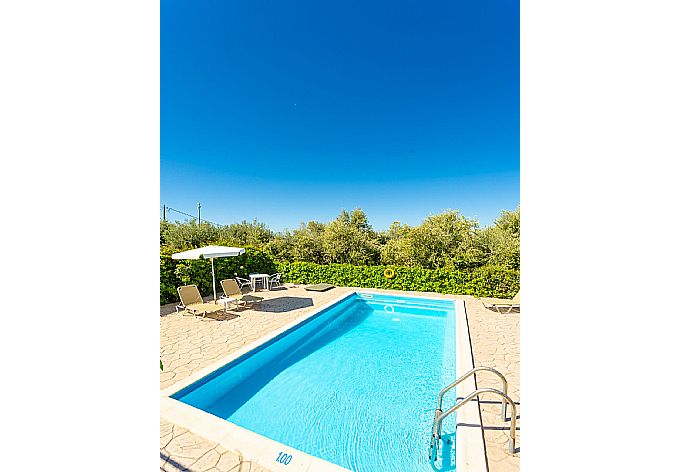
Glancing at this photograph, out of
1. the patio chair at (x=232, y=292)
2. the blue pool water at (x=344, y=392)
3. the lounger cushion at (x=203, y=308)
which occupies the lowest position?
the blue pool water at (x=344, y=392)

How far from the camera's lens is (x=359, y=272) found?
11.6 metres

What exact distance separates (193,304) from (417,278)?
23.5 feet

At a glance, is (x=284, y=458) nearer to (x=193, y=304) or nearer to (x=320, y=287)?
(x=193, y=304)

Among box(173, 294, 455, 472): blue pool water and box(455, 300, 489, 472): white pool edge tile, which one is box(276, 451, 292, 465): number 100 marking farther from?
box(455, 300, 489, 472): white pool edge tile

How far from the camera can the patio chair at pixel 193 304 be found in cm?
689

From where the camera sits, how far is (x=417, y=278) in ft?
35.1

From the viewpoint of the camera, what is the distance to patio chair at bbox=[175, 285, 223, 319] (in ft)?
22.6

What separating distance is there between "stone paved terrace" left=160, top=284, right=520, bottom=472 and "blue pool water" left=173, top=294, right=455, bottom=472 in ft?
1.55

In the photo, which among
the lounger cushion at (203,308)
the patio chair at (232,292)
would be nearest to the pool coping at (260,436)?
the lounger cushion at (203,308)

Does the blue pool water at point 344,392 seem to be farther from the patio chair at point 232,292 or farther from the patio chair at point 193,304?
the patio chair at point 232,292
